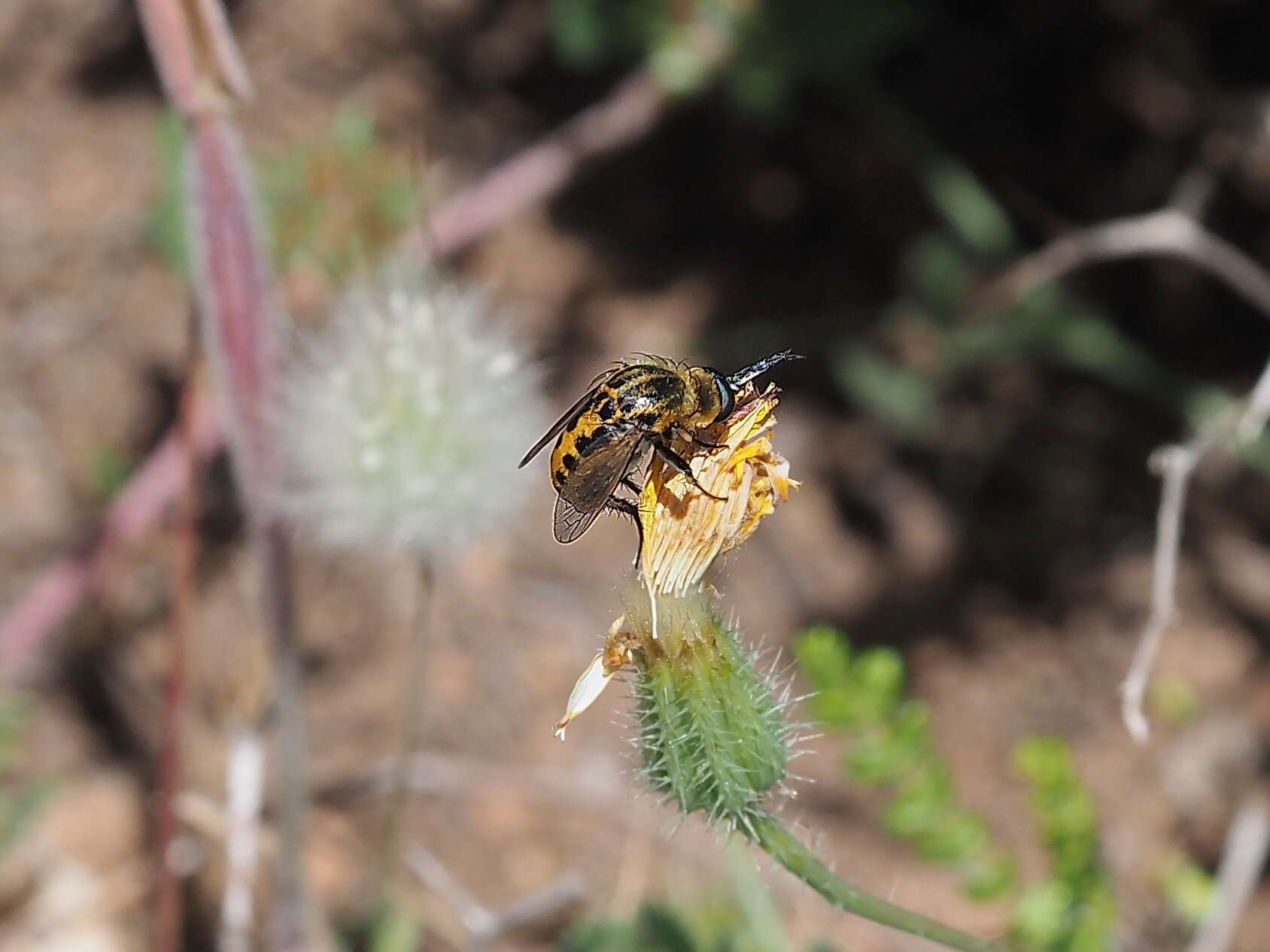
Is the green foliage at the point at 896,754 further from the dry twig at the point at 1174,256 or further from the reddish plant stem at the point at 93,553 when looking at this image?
the reddish plant stem at the point at 93,553

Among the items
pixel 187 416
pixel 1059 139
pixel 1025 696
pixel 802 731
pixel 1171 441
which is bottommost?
pixel 187 416

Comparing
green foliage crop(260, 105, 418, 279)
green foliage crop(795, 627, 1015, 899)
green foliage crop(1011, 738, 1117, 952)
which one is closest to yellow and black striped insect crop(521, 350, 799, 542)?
green foliage crop(795, 627, 1015, 899)

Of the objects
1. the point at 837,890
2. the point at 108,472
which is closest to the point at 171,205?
the point at 108,472

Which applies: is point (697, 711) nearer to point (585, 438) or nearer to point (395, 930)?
point (585, 438)

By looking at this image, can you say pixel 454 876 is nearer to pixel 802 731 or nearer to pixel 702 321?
pixel 802 731

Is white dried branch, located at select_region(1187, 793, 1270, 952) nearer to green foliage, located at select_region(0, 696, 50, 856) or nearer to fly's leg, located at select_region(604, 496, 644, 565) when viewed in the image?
fly's leg, located at select_region(604, 496, 644, 565)

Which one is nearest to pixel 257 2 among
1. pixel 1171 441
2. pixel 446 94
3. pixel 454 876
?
pixel 446 94
